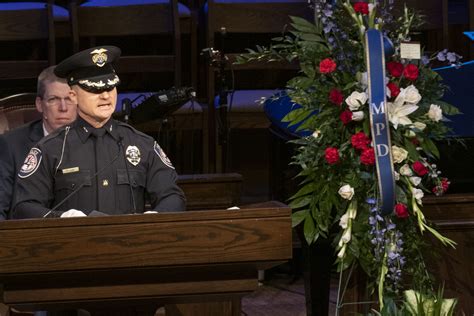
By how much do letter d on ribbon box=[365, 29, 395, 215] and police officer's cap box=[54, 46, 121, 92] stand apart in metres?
0.81

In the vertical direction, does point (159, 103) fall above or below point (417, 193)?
above

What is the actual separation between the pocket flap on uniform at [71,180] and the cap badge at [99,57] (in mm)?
353

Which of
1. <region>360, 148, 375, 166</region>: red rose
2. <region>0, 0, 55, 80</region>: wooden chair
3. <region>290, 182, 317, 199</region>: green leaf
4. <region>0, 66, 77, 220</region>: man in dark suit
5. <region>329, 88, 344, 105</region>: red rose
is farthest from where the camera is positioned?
<region>0, 0, 55, 80</region>: wooden chair

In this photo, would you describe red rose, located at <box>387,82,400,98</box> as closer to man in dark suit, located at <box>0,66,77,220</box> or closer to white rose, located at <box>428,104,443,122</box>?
white rose, located at <box>428,104,443,122</box>

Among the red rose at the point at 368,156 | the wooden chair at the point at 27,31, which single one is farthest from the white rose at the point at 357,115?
the wooden chair at the point at 27,31

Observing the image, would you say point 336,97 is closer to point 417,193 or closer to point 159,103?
point 417,193

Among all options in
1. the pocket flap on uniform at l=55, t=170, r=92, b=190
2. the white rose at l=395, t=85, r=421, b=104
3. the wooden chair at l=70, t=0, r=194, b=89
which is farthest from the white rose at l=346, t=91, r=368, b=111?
the wooden chair at l=70, t=0, r=194, b=89

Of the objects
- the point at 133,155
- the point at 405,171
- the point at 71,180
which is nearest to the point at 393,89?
the point at 405,171

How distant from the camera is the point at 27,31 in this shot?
6137mm

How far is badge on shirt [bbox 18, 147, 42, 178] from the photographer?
3.11 m

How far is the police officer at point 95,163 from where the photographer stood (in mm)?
3129

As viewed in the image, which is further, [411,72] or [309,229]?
[309,229]

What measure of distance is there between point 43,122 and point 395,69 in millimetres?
1670

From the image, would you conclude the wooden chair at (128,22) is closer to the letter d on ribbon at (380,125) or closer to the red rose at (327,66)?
the red rose at (327,66)
